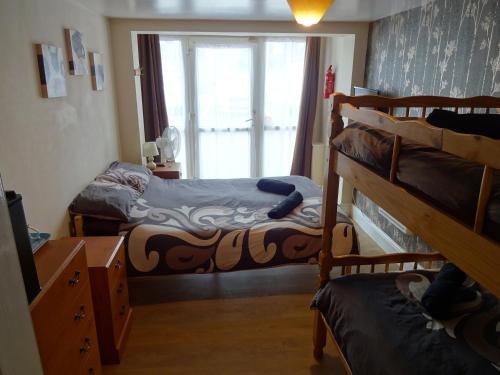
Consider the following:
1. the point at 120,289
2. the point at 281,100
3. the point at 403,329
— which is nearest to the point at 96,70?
the point at 120,289

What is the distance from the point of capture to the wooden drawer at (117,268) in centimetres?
213

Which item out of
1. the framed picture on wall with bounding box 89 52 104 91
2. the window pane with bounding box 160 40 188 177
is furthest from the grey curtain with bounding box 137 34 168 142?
the framed picture on wall with bounding box 89 52 104 91

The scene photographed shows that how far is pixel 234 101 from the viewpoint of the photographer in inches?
201

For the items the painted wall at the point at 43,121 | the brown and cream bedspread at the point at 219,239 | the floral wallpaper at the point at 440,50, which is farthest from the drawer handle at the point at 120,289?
the floral wallpaper at the point at 440,50

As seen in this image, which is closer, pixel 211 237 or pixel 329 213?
pixel 329 213

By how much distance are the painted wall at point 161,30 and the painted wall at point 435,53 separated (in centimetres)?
15

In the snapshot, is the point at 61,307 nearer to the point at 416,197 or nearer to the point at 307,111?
the point at 416,197

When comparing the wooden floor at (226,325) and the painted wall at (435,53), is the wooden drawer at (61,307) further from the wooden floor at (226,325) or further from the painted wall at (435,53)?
the painted wall at (435,53)

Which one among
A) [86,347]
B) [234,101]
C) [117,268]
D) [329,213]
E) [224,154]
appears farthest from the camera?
[224,154]

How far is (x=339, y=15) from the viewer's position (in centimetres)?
352

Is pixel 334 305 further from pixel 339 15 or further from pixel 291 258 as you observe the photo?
pixel 339 15

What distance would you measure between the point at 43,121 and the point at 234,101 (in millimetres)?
3137

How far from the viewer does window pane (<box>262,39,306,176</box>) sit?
501 cm

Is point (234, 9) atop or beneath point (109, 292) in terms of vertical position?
atop
